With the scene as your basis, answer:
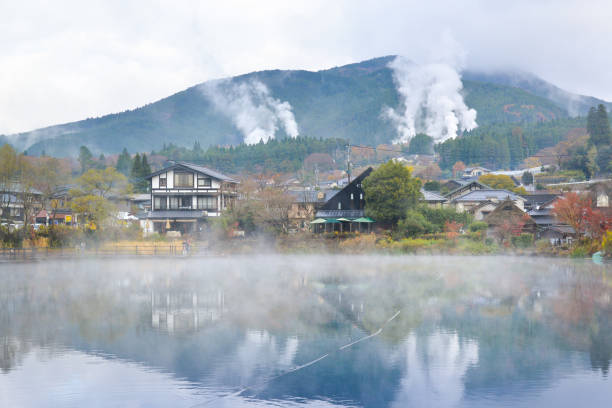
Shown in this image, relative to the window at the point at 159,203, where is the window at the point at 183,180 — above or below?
above

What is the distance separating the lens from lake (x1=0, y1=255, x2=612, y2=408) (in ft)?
31.1

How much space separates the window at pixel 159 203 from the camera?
5272cm

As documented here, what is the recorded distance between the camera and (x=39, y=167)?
40156 millimetres

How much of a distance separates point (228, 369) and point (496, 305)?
33.2 ft

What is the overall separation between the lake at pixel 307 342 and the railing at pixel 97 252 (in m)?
11.6

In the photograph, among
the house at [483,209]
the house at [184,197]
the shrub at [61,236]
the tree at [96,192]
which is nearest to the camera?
the shrub at [61,236]

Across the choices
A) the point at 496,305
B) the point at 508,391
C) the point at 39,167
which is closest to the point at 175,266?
the point at 39,167

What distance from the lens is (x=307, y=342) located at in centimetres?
1260

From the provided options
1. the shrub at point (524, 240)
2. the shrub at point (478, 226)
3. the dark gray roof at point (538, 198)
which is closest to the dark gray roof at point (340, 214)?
the shrub at point (478, 226)

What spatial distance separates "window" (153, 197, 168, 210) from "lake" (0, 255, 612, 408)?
92.9 ft

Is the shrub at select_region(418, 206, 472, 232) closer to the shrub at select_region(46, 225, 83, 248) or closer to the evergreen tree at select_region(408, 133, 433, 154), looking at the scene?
the shrub at select_region(46, 225, 83, 248)

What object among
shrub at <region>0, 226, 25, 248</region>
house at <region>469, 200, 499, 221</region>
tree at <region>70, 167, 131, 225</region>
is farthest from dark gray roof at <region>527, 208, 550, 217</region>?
shrub at <region>0, 226, 25, 248</region>

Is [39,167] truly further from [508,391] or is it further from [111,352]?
[508,391]

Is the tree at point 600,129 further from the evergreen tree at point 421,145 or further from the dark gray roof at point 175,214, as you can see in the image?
the evergreen tree at point 421,145
